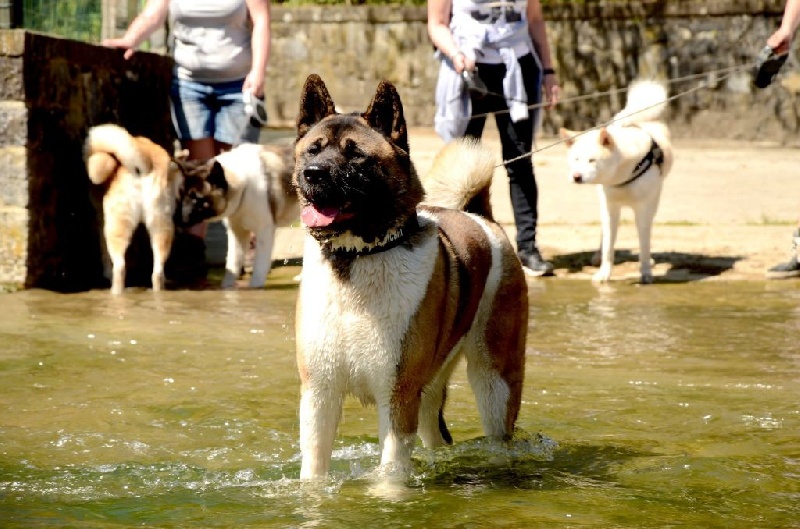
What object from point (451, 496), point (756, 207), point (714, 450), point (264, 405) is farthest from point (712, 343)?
point (756, 207)

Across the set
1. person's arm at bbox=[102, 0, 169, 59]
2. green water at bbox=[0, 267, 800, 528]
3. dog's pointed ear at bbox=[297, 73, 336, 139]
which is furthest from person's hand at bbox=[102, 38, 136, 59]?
dog's pointed ear at bbox=[297, 73, 336, 139]

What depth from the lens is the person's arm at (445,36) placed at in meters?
8.41

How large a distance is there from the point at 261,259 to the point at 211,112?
1.08 m

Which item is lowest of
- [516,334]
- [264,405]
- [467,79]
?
[264,405]

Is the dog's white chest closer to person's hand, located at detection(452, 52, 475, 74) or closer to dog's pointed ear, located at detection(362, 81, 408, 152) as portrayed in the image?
dog's pointed ear, located at detection(362, 81, 408, 152)

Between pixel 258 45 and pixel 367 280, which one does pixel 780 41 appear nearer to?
pixel 258 45

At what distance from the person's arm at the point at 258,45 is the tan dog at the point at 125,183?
2.43 ft

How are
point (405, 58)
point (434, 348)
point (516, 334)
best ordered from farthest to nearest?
point (405, 58), point (516, 334), point (434, 348)

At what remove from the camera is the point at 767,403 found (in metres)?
5.73

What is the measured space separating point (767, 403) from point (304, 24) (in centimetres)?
1315

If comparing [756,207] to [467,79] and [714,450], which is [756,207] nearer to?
[467,79]

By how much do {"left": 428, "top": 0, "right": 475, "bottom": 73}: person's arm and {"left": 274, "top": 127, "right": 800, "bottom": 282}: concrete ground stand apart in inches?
37.6

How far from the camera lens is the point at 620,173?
937 cm

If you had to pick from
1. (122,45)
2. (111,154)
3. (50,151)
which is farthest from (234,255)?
(122,45)
